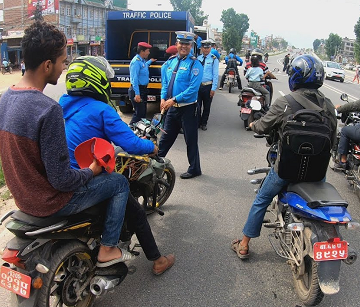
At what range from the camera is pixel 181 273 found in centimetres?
302

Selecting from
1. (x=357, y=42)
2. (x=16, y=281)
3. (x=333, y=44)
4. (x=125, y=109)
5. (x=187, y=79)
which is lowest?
(x=125, y=109)

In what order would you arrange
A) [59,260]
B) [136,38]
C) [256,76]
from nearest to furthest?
[59,260], [256,76], [136,38]

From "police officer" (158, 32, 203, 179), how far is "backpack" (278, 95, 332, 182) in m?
2.25

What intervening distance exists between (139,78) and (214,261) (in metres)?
5.18

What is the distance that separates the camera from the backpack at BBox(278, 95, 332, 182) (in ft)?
8.37

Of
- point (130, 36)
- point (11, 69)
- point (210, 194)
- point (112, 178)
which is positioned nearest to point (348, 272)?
point (210, 194)

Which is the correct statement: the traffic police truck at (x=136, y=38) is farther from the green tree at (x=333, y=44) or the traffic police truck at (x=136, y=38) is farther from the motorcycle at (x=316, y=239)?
the green tree at (x=333, y=44)

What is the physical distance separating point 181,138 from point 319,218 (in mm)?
5231

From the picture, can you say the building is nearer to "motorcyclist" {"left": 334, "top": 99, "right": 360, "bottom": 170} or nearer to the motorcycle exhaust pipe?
"motorcyclist" {"left": 334, "top": 99, "right": 360, "bottom": 170}

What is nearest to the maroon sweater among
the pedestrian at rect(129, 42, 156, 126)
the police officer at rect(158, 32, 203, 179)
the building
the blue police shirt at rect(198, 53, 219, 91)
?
the police officer at rect(158, 32, 203, 179)

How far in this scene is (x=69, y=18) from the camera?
168 feet

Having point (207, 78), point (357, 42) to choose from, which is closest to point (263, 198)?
point (207, 78)

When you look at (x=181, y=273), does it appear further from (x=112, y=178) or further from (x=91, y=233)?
(x=112, y=178)

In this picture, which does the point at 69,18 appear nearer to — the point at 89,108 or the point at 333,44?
the point at 89,108
